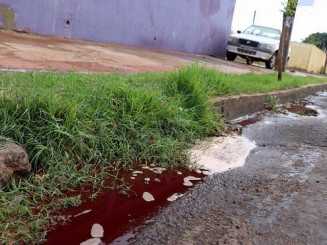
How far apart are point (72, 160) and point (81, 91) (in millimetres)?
772

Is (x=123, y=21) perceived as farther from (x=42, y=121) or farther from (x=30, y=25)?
(x=42, y=121)

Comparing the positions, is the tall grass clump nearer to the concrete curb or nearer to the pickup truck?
the concrete curb

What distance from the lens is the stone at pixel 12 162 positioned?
1856 millimetres

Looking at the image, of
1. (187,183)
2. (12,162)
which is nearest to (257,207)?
(187,183)

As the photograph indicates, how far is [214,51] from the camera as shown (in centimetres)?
1462

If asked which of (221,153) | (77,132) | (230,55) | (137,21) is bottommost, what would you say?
(221,153)

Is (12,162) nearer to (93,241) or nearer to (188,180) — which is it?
(93,241)

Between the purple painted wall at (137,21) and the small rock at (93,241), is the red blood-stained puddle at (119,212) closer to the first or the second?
the small rock at (93,241)

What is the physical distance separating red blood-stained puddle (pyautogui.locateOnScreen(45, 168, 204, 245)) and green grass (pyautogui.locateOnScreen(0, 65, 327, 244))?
9 centimetres

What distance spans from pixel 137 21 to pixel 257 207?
8.99 meters

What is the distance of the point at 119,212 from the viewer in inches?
77.5

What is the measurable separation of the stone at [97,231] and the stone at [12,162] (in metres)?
0.51

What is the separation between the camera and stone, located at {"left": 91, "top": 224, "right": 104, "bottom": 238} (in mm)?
1729

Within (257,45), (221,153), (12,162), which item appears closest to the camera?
(12,162)
